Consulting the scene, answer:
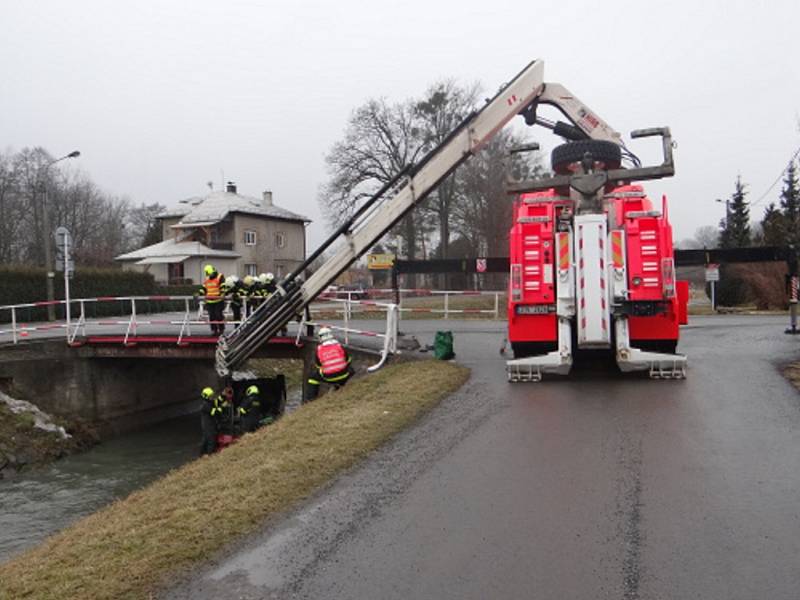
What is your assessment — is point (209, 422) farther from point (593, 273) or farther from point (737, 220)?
point (737, 220)

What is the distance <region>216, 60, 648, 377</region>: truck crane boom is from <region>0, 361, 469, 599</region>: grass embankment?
3.99 meters

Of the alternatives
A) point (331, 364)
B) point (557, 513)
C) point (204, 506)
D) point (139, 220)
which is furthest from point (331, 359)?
point (139, 220)

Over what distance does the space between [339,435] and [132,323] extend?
1053 centimetres

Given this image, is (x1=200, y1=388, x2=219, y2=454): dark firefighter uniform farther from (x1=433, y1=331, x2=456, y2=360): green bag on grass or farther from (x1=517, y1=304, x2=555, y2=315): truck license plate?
(x1=517, y1=304, x2=555, y2=315): truck license plate

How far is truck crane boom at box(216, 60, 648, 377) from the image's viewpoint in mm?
12695

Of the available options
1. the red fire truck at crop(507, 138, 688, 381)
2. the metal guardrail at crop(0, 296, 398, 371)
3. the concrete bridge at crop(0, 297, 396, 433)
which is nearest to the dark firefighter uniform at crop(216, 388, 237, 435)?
the metal guardrail at crop(0, 296, 398, 371)

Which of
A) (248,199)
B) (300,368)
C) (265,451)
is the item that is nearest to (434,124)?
(248,199)

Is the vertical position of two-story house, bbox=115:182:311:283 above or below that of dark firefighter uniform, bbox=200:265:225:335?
above

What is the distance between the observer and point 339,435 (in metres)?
7.85

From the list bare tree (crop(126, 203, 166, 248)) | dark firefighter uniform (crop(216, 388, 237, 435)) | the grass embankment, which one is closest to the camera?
the grass embankment

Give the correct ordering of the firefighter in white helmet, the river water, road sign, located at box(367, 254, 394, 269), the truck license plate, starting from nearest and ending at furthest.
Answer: the river water → the truck license plate → the firefighter in white helmet → road sign, located at box(367, 254, 394, 269)

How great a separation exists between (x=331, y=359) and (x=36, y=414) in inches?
319

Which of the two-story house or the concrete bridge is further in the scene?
the two-story house

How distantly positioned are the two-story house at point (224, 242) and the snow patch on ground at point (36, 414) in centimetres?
3387
